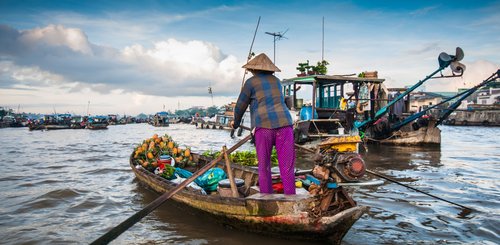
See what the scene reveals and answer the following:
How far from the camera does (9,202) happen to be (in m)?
6.24

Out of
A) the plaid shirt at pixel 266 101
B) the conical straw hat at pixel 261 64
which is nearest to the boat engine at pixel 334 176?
the plaid shirt at pixel 266 101

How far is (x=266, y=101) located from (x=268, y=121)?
0.25 metres

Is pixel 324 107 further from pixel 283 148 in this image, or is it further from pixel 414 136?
pixel 283 148

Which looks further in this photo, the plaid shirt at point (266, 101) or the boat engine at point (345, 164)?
the boat engine at point (345, 164)

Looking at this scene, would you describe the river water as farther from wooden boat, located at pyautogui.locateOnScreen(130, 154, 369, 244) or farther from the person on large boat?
the person on large boat

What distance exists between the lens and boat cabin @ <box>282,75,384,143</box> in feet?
39.3

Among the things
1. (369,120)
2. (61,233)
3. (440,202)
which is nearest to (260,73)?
(61,233)

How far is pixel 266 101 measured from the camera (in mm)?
3863

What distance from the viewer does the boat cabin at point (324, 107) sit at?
1197 cm

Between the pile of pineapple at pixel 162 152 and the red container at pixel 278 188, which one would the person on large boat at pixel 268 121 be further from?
the pile of pineapple at pixel 162 152

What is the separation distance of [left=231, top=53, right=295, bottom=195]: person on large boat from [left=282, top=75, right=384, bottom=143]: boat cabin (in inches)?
296

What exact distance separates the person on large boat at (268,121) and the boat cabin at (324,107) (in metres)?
7.52

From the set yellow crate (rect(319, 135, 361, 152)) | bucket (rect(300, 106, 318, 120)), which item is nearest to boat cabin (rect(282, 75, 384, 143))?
bucket (rect(300, 106, 318, 120))

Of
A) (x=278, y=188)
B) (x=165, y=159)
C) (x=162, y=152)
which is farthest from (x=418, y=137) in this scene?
(x=278, y=188)
